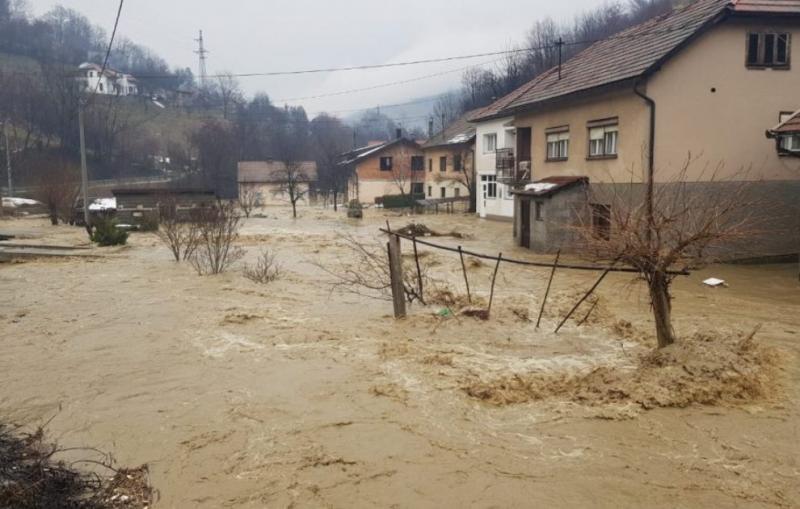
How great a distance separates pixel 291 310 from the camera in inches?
488

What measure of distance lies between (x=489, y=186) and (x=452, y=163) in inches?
407

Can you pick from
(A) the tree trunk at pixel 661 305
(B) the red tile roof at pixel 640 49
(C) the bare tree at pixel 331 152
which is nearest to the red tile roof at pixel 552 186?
(B) the red tile roof at pixel 640 49

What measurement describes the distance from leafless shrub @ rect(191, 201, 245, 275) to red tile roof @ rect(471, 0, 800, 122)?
39.3 feet

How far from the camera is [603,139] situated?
65.1 ft

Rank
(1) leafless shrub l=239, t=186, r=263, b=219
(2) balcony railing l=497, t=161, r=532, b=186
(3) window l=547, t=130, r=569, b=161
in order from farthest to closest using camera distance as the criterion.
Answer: (1) leafless shrub l=239, t=186, r=263, b=219 < (2) balcony railing l=497, t=161, r=532, b=186 < (3) window l=547, t=130, r=569, b=161

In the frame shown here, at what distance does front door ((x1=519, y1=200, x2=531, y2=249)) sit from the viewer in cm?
2300

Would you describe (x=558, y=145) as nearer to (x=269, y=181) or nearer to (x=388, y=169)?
(x=388, y=169)

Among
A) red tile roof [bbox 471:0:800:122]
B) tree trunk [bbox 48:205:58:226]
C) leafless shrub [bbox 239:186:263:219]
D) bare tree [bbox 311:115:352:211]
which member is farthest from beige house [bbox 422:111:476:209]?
tree trunk [bbox 48:205:58:226]

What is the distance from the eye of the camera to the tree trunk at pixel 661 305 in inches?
290

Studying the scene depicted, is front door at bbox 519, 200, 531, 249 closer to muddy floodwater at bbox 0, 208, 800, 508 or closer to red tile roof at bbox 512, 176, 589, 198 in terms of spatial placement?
red tile roof at bbox 512, 176, 589, 198

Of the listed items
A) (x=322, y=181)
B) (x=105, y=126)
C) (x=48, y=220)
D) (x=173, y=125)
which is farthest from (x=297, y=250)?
(x=173, y=125)

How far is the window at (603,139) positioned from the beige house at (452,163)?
22272 mm

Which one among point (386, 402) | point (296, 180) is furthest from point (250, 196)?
point (386, 402)

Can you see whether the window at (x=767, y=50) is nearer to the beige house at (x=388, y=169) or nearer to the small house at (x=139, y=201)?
the small house at (x=139, y=201)
